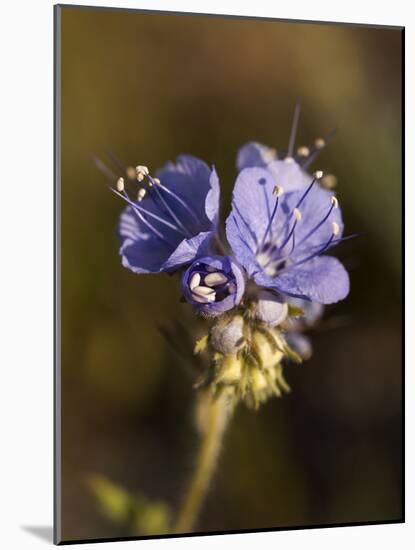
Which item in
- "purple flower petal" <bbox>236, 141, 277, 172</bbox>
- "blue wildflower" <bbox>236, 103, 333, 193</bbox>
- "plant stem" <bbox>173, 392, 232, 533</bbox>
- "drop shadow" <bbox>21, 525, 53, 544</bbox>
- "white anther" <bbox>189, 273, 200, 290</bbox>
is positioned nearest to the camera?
"white anther" <bbox>189, 273, 200, 290</bbox>

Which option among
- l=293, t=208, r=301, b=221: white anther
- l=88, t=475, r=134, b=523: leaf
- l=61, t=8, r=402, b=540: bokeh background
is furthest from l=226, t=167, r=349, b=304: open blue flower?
l=88, t=475, r=134, b=523: leaf

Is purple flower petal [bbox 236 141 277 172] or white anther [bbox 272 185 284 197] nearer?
white anther [bbox 272 185 284 197]

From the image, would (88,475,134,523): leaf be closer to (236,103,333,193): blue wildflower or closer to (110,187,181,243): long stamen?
(110,187,181,243): long stamen

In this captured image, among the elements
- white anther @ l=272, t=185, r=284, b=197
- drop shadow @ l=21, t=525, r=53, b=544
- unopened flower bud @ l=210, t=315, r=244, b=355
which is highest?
white anther @ l=272, t=185, r=284, b=197

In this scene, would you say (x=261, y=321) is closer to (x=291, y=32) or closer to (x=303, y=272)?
(x=303, y=272)

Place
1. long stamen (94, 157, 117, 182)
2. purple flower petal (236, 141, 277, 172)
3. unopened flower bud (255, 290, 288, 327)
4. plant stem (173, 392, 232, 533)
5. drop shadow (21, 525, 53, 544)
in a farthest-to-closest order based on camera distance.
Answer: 1. long stamen (94, 157, 117, 182)
2. plant stem (173, 392, 232, 533)
3. drop shadow (21, 525, 53, 544)
4. purple flower petal (236, 141, 277, 172)
5. unopened flower bud (255, 290, 288, 327)

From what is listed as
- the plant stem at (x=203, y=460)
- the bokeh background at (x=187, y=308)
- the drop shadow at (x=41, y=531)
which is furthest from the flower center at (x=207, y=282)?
the bokeh background at (x=187, y=308)

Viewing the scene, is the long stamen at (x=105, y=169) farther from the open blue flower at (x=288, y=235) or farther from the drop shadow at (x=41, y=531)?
the drop shadow at (x=41, y=531)

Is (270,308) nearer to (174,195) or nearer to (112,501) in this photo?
(174,195)
